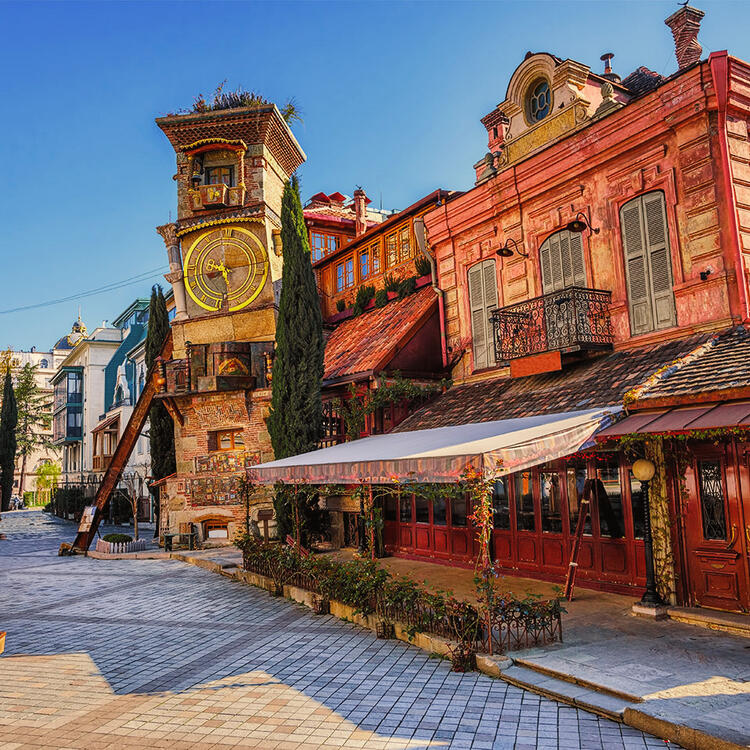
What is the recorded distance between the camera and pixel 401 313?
647 inches

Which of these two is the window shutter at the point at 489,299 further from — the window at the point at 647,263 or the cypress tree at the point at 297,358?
the cypress tree at the point at 297,358

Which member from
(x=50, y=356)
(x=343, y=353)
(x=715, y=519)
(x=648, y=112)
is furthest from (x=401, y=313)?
(x=50, y=356)

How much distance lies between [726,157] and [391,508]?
9.90m

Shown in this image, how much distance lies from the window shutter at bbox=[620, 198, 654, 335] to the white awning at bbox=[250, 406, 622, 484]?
7.86ft

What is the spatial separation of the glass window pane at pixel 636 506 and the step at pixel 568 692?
137 inches

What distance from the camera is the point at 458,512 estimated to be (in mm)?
13367

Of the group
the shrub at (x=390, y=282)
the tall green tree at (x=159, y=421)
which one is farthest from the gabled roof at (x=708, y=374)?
the tall green tree at (x=159, y=421)

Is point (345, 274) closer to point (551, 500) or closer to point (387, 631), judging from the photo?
point (551, 500)

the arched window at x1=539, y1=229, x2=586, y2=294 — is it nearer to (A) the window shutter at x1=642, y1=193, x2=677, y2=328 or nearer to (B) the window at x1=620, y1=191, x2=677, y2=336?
(B) the window at x1=620, y1=191, x2=677, y2=336

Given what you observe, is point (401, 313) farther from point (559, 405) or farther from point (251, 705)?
point (251, 705)

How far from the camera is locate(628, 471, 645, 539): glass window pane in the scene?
9.45 meters

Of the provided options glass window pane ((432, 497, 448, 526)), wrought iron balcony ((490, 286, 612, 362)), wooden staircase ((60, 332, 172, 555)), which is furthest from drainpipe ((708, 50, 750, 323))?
wooden staircase ((60, 332, 172, 555))

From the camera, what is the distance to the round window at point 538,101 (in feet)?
41.2

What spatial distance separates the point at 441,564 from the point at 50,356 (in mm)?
76497
